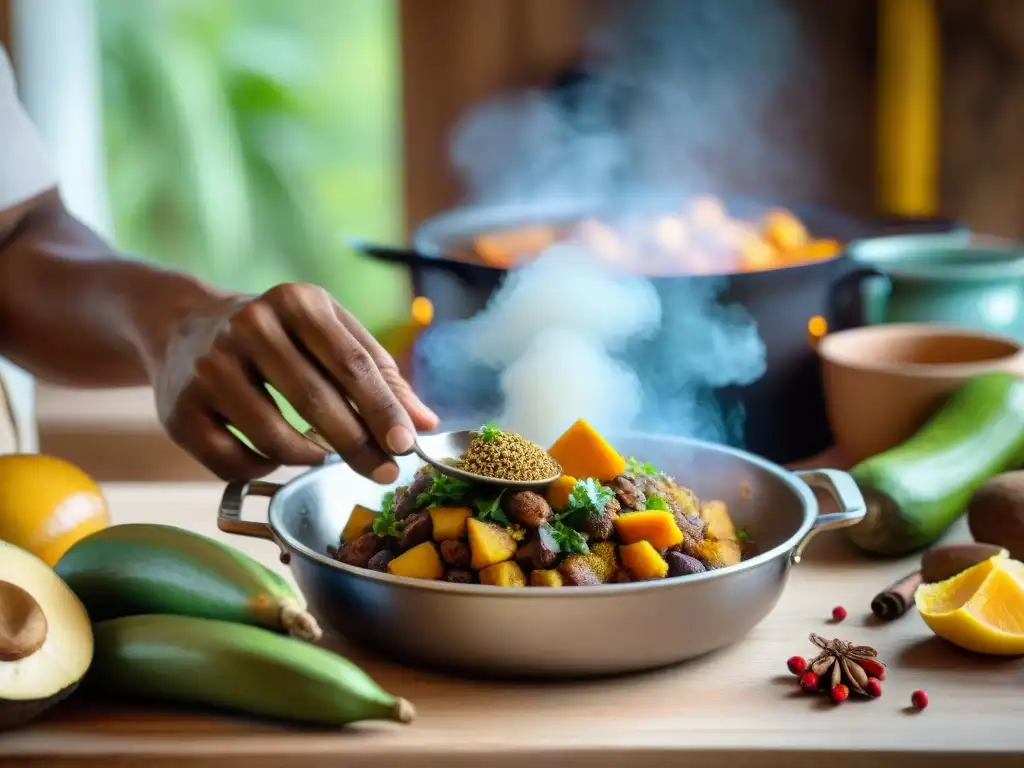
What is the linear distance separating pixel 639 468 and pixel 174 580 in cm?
47

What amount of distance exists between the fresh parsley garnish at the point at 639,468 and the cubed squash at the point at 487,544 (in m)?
0.19

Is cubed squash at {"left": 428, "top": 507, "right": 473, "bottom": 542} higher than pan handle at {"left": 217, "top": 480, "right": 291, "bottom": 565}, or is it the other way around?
cubed squash at {"left": 428, "top": 507, "right": 473, "bottom": 542}

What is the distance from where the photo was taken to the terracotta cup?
161cm

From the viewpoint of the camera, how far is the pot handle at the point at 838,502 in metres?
1.11

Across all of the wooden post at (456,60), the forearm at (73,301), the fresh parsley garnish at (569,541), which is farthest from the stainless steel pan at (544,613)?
the wooden post at (456,60)

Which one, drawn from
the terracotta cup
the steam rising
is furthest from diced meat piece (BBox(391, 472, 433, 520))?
the steam rising

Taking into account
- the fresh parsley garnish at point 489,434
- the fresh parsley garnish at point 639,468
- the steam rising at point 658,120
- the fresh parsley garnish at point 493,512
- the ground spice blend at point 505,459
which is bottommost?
the fresh parsley garnish at point 639,468

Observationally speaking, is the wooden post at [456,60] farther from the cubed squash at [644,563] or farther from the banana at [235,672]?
A: the banana at [235,672]

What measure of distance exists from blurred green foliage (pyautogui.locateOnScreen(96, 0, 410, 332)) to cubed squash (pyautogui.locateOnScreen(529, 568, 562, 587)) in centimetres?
471

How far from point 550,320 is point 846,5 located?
1.80 m

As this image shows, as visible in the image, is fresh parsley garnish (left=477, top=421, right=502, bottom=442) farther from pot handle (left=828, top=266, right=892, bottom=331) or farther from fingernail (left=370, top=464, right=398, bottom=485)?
pot handle (left=828, top=266, right=892, bottom=331)

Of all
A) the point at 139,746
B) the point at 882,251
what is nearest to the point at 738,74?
the point at 882,251

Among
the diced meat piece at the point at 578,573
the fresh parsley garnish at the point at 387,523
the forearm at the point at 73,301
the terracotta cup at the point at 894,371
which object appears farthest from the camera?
the terracotta cup at the point at 894,371

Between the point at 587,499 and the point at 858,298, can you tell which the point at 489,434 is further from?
the point at 858,298
